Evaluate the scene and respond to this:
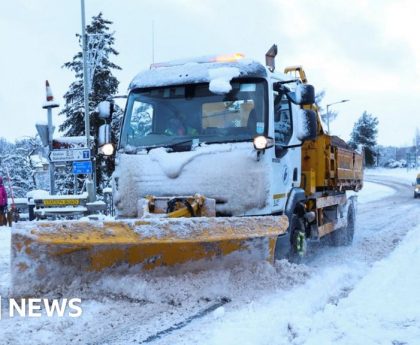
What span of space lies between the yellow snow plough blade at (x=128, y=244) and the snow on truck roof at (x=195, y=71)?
1862 mm

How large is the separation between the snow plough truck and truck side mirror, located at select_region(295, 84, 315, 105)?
11mm

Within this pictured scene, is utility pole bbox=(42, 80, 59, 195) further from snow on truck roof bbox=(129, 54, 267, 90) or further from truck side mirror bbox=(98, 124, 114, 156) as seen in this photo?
snow on truck roof bbox=(129, 54, 267, 90)

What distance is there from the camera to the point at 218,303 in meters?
4.76

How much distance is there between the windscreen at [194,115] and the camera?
582 centimetres

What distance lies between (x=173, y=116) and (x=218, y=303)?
2356mm

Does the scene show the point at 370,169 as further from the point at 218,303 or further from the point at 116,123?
the point at 218,303

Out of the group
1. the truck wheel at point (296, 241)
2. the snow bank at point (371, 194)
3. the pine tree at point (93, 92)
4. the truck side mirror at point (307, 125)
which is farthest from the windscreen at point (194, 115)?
the snow bank at point (371, 194)

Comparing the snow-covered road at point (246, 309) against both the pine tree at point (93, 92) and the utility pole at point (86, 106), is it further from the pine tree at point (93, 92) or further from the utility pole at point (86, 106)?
the pine tree at point (93, 92)

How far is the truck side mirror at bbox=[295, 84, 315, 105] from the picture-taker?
19.2 feet

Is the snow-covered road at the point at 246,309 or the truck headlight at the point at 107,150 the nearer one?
the snow-covered road at the point at 246,309

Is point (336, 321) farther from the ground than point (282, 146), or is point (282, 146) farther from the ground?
point (282, 146)

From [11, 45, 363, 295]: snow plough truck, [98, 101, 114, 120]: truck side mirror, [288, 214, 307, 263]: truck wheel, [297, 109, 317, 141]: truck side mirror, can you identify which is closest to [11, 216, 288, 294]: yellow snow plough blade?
[11, 45, 363, 295]: snow plough truck

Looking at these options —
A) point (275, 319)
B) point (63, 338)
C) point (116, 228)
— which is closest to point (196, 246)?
point (116, 228)

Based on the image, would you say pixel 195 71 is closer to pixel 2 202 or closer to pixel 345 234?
pixel 345 234
